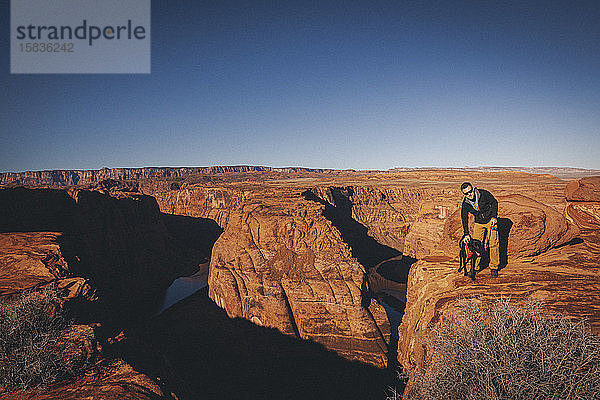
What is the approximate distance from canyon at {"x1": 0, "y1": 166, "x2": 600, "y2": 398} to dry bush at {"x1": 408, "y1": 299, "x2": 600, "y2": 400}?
125cm

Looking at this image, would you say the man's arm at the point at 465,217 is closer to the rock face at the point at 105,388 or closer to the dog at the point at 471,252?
the dog at the point at 471,252

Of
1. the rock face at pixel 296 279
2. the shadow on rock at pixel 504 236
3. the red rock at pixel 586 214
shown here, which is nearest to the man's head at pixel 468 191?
the shadow on rock at pixel 504 236

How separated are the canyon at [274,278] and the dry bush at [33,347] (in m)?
0.46

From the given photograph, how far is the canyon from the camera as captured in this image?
8.38 meters

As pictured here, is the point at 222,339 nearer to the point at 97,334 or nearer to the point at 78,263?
the point at 78,263

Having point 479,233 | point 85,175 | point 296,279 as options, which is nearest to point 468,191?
point 479,233

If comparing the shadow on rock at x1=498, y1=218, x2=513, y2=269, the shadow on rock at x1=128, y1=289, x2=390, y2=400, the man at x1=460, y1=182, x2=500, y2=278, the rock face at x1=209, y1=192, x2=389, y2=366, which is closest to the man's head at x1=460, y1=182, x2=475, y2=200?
the man at x1=460, y1=182, x2=500, y2=278

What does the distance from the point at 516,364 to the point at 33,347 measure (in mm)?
10000

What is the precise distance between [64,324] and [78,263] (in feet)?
26.5

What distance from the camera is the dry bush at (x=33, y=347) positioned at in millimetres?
6422

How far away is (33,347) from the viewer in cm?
689

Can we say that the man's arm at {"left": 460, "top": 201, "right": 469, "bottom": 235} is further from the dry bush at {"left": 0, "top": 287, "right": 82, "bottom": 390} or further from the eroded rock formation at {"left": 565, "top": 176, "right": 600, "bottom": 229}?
the dry bush at {"left": 0, "top": 287, "right": 82, "bottom": 390}

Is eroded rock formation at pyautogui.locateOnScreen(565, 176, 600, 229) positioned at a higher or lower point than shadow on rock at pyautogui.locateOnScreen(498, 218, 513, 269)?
higher

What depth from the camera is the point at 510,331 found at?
4270 millimetres
